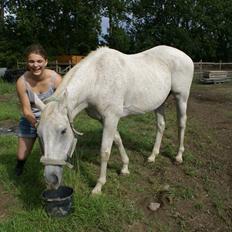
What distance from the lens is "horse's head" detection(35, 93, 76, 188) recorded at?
3359mm

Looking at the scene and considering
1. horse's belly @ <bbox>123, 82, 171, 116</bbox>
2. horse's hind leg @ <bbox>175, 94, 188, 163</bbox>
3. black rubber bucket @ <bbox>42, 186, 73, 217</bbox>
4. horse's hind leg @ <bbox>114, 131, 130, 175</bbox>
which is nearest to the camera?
black rubber bucket @ <bbox>42, 186, 73, 217</bbox>

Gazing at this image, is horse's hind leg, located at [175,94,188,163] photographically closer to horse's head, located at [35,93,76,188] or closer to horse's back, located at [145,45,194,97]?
horse's back, located at [145,45,194,97]

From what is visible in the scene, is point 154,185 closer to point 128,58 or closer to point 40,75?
point 128,58

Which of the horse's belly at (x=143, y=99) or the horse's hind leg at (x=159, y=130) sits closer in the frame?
the horse's belly at (x=143, y=99)

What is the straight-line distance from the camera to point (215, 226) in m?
3.94

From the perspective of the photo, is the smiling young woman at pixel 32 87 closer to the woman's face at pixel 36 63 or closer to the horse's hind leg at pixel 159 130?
the woman's face at pixel 36 63

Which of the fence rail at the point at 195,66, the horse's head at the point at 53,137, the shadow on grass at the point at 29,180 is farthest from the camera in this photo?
the fence rail at the point at 195,66

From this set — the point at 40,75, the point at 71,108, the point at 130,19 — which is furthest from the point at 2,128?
the point at 130,19

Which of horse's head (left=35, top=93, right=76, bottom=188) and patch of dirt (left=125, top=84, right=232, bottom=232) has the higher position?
horse's head (left=35, top=93, right=76, bottom=188)

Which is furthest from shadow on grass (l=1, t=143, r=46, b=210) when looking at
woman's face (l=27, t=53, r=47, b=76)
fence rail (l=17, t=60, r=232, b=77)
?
fence rail (l=17, t=60, r=232, b=77)

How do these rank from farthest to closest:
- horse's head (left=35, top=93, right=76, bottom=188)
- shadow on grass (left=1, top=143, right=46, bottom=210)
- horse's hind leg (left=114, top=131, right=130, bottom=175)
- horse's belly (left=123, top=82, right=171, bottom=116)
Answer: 1. horse's hind leg (left=114, top=131, right=130, bottom=175)
2. horse's belly (left=123, top=82, right=171, bottom=116)
3. shadow on grass (left=1, top=143, right=46, bottom=210)
4. horse's head (left=35, top=93, right=76, bottom=188)

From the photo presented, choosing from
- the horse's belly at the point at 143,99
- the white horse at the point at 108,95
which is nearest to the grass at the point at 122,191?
the white horse at the point at 108,95

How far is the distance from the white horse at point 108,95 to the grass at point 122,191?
0.25 m

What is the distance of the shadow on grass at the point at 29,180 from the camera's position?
13.5ft
